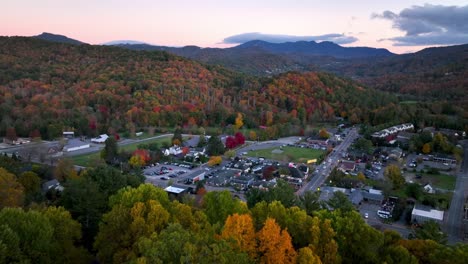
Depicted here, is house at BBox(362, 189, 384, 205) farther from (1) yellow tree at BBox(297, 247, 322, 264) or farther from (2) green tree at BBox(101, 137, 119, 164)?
(2) green tree at BBox(101, 137, 119, 164)

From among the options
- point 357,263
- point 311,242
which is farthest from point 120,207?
point 357,263

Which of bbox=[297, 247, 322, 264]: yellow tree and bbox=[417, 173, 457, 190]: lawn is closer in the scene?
bbox=[297, 247, 322, 264]: yellow tree

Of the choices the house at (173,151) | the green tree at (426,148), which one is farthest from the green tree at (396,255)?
the green tree at (426,148)

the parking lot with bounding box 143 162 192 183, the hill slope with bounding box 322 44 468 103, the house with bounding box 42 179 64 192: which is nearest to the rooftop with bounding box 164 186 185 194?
the parking lot with bounding box 143 162 192 183

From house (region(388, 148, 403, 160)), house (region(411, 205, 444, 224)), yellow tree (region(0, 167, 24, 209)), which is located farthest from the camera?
house (region(388, 148, 403, 160))

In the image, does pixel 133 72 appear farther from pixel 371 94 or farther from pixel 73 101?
pixel 371 94

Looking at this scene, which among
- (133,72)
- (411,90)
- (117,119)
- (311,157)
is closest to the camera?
(311,157)
